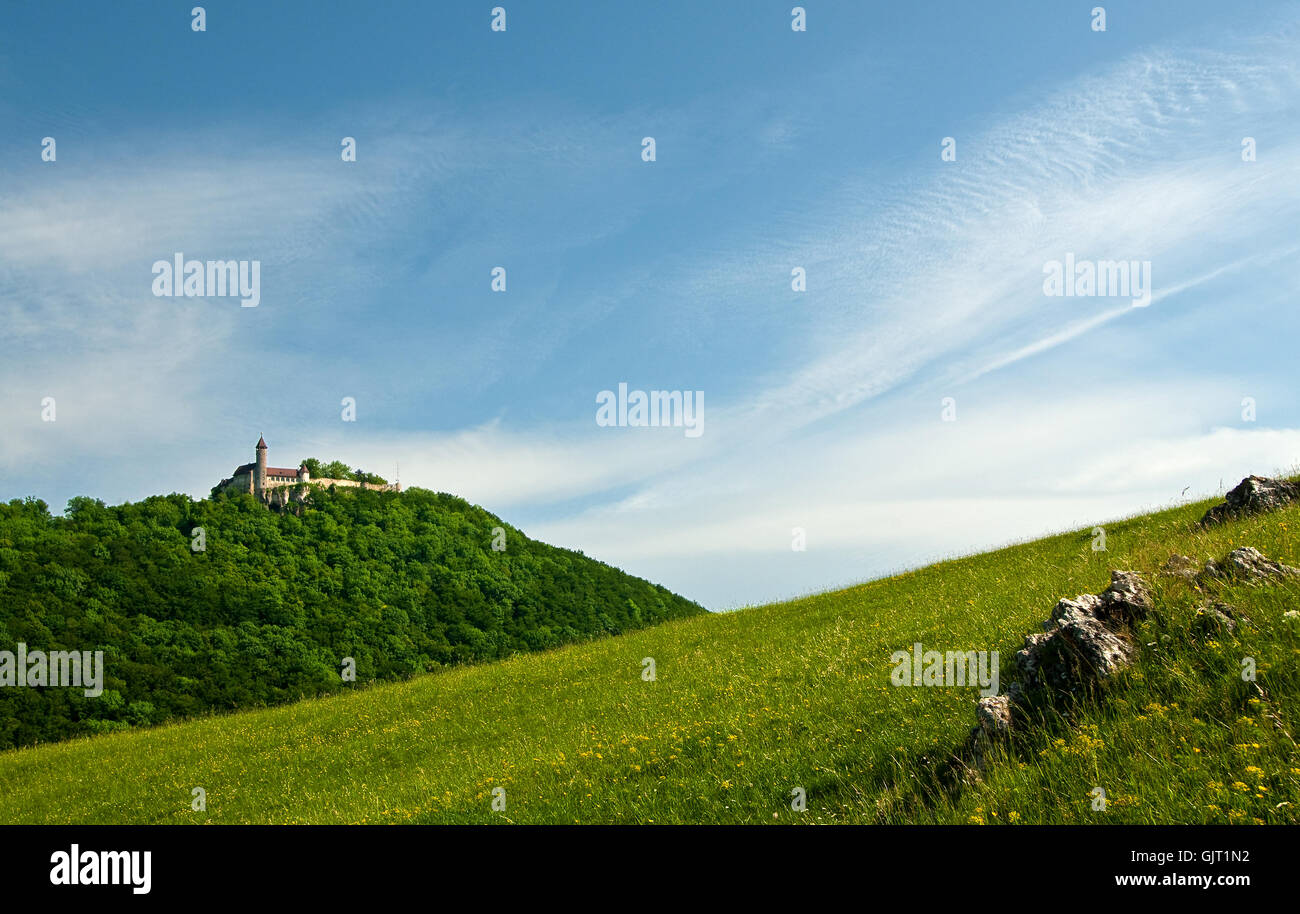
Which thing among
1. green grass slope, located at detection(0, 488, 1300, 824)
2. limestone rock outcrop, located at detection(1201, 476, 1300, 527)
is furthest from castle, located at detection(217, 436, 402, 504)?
limestone rock outcrop, located at detection(1201, 476, 1300, 527)

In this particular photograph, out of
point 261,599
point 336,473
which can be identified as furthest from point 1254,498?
point 336,473

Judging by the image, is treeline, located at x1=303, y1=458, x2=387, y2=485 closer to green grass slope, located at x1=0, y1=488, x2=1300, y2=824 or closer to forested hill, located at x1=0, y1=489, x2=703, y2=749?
forested hill, located at x1=0, y1=489, x2=703, y2=749

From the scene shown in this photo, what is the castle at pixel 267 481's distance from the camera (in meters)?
119

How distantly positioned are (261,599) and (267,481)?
76.0m

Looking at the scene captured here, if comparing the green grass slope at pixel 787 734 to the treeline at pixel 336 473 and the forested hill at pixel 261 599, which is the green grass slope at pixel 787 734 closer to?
the forested hill at pixel 261 599

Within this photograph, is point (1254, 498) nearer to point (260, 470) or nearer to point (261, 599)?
point (261, 599)

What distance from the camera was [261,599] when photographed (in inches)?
2571

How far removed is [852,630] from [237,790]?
57.1 ft

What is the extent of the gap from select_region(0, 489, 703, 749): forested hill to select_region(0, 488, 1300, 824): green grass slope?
17.9 metres

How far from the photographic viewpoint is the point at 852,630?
21.3 meters

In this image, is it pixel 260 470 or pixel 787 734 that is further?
pixel 260 470

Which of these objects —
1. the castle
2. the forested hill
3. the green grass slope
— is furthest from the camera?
the castle

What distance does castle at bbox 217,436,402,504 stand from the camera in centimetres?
11876
